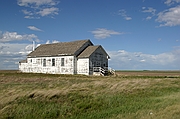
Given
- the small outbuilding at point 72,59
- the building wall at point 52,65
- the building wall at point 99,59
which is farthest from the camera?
the building wall at point 52,65

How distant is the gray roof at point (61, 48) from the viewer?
134 ft

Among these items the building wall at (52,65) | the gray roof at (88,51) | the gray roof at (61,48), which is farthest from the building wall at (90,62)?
the gray roof at (61,48)

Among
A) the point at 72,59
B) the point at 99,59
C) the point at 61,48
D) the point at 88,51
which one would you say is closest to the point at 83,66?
the point at 72,59

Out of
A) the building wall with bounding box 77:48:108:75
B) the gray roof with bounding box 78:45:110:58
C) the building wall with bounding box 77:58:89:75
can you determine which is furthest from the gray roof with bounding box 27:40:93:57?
the building wall with bounding box 77:48:108:75

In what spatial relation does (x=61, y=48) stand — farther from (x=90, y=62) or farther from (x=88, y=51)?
(x=90, y=62)

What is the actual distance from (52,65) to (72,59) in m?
5.45

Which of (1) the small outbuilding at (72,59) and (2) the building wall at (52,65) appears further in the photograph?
(2) the building wall at (52,65)

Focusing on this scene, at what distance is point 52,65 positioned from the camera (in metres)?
43.4

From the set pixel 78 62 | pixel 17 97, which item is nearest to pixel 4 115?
pixel 17 97

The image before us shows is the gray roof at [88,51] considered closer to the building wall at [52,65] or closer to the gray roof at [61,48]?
the gray roof at [61,48]

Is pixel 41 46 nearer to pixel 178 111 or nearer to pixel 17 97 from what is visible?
pixel 17 97

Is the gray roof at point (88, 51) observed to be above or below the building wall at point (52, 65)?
above

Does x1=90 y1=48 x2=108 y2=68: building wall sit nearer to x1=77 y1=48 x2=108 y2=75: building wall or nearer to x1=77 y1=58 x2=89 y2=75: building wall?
x1=77 y1=48 x2=108 y2=75: building wall

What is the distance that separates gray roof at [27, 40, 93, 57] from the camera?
4088 centimetres
